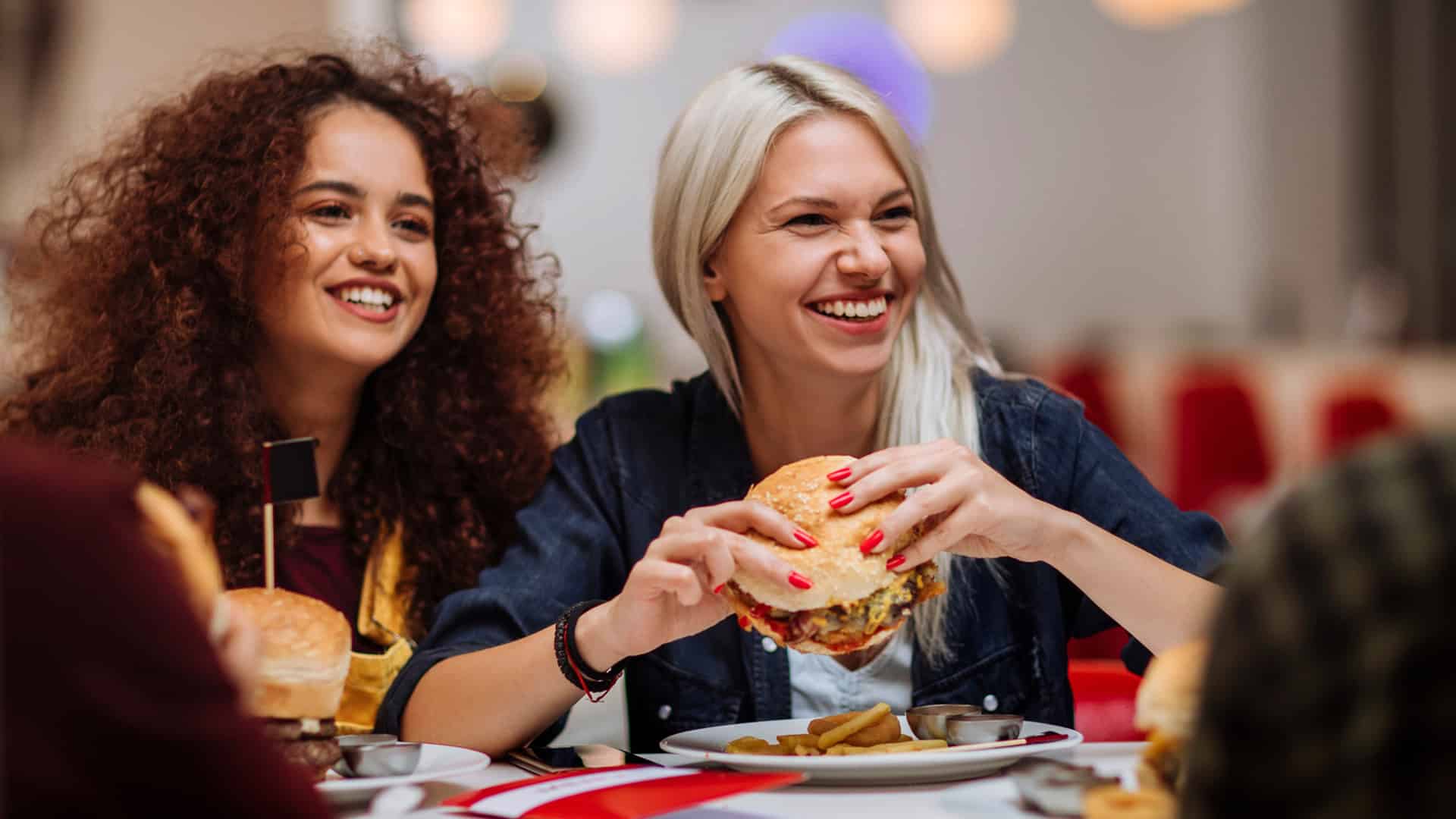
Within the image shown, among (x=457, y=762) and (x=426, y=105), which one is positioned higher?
(x=426, y=105)

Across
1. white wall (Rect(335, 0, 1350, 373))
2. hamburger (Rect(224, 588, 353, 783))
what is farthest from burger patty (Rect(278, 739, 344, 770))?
white wall (Rect(335, 0, 1350, 373))

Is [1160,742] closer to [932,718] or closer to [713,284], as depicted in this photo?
[932,718]

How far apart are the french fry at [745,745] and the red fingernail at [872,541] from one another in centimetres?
25

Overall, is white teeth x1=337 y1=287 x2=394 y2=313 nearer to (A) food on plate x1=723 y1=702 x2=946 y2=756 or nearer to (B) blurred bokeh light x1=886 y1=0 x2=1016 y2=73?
(A) food on plate x1=723 y1=702 x2=946 y2=756

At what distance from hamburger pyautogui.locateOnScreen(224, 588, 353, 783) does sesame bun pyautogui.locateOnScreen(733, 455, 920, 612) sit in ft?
1.48

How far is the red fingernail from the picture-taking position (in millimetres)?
1592

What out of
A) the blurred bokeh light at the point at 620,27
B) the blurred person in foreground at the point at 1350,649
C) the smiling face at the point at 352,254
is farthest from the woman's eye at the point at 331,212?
the blurred bokeh light at the point at 620,27

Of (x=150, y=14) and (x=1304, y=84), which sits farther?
(x=1304, y=84)

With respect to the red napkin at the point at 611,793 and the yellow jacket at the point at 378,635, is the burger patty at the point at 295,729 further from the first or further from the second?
the yellow jacket at the point at 378,635

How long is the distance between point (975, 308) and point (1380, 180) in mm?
3460

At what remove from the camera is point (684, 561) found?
5.45ft

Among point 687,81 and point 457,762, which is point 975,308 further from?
point 457,762

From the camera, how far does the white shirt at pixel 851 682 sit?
211cm

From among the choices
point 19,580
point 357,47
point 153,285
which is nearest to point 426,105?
point 357,47
